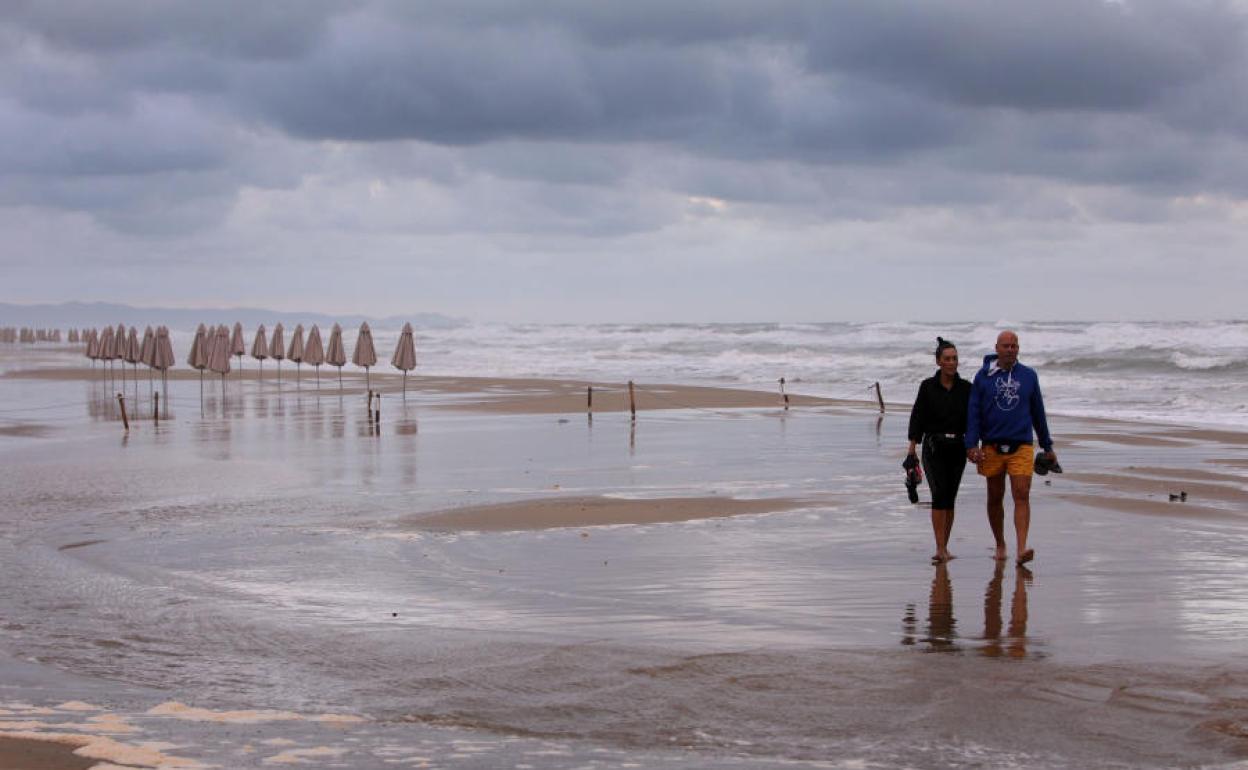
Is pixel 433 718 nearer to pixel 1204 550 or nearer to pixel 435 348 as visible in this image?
pixel 1204 550

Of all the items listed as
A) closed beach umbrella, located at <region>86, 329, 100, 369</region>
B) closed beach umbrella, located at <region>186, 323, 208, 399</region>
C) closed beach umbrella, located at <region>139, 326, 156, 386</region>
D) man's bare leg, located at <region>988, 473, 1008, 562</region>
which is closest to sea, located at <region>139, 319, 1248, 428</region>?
closed beach umbrella, located at <region>86, 329, 100, 369</region>

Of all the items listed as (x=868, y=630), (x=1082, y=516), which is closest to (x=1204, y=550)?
(x=1082, y=516)

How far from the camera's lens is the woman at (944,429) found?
10273 millimetres

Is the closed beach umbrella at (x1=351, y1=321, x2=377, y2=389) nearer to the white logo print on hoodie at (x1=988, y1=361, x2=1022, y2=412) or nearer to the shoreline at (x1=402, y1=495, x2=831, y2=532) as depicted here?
the shoreline at (x1=402, y1=495, x2=831, y2=532)

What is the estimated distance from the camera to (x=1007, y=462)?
10086mm

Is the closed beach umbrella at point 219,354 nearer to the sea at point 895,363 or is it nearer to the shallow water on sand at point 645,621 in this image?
the sea at point 895,363

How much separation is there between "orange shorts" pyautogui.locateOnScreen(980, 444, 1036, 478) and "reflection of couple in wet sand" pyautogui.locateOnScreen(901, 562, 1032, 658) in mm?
880

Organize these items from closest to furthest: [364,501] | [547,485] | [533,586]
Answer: [533,586] < [364,501] < [547,485]

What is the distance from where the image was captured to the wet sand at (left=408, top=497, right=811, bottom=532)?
1268 centimetres

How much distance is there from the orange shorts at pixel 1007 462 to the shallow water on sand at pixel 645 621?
2.47ft

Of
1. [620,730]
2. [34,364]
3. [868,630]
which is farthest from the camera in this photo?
[34,364]

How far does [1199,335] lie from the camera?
6525cm

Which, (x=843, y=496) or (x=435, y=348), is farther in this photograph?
(x=435, y=348)

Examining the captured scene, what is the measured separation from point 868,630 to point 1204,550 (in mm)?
4547
